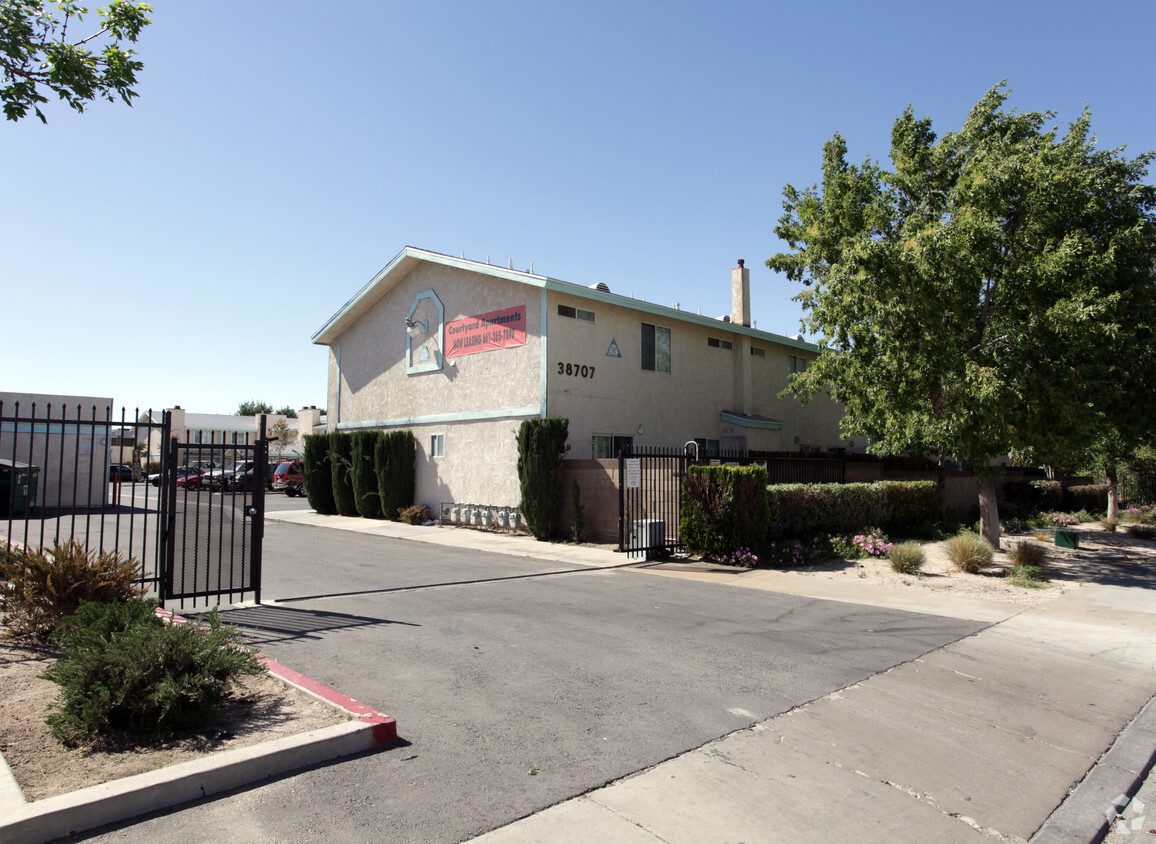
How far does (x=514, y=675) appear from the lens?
6.27 m

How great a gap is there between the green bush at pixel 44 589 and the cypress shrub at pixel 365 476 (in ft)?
53.2

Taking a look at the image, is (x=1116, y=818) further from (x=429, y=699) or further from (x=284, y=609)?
(x=284, y=609)

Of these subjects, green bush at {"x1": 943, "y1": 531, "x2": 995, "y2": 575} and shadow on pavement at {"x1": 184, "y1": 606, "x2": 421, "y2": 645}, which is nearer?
shadow on pavement at {"x1": 184, "y1": 606, "x2": 421, "y2": 645}

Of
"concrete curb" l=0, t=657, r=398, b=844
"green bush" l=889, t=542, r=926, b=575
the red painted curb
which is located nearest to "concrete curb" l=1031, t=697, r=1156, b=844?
the red painted curb

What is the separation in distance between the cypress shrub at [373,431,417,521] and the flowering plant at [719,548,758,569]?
11.8m

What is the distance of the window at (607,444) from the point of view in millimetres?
20016

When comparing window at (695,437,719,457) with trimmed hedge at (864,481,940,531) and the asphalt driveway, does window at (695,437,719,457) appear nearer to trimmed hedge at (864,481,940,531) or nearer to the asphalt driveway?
trimmed hedge at (864,481,940,531)

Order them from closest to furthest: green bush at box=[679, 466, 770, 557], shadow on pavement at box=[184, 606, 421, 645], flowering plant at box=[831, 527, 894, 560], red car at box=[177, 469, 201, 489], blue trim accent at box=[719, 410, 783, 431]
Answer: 1. shadow on pavement at box=[184, 606, 421, 645]
2. red car at box=[177, 469, 201, 489]
3. green bush at box=[679, 466, 770, 557]
4. flowering plant at box=[831, 527, 894, 560]
5. blue trim accent at box=[719, 410, 783, 431]

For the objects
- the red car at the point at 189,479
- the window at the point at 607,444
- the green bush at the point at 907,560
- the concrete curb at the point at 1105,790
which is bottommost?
the concrete curb at the point at 1105,790

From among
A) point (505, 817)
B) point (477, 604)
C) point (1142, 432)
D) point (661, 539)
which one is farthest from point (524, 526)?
point (505, 817)

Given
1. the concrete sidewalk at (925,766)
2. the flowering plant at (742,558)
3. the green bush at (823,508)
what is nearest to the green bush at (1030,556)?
the green bush at (823,508)

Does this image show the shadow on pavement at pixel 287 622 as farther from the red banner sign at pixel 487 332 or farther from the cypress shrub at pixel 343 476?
the cypress shrub at pixel 343 476

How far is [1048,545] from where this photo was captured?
56.2 ft

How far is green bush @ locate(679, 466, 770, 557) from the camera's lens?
13.7 m
